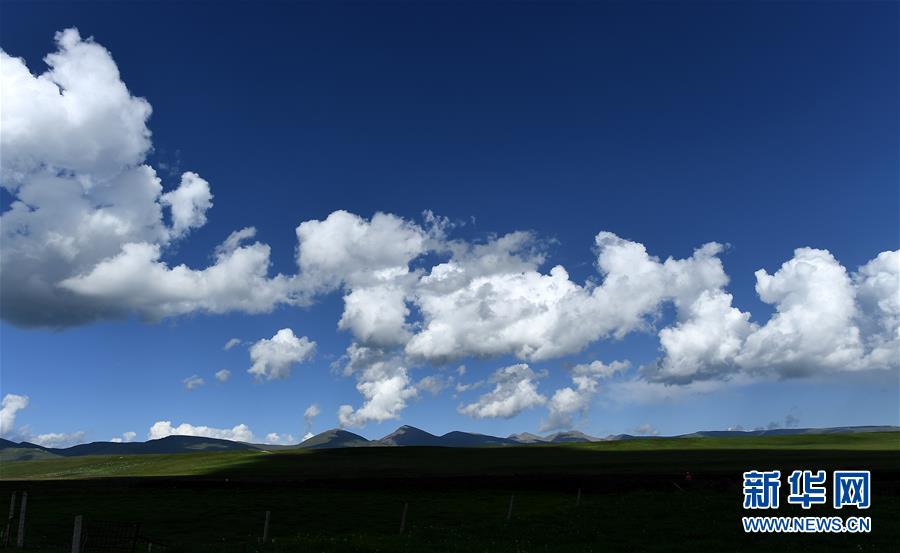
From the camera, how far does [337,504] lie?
7431cm

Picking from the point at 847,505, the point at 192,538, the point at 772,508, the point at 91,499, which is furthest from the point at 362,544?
the point at 91,499

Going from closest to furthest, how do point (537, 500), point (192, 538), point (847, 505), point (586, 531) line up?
point (586, 531), point (847, 505), point (192, 538), point (537, 500)

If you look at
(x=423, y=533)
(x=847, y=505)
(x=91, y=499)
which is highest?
(x=847, y=505)

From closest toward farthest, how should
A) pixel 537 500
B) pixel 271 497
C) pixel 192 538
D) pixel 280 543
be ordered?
1. pixel 280 543
2. pixel 192 538
3. pixel 537 500
4. pixel 271 497

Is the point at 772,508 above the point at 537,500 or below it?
above

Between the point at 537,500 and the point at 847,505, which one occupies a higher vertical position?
the point at 847,505

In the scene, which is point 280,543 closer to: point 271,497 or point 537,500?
point 537,500

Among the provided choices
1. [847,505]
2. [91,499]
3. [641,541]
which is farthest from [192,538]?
[847,505]

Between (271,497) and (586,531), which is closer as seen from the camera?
(586,531)

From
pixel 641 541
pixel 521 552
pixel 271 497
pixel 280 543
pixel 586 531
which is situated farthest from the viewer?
pixel 271 497

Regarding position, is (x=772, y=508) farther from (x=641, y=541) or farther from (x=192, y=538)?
(x=192, y=538)

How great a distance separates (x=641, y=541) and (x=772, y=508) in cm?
1453

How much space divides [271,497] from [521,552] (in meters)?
61.0

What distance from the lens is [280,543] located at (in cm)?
3269
